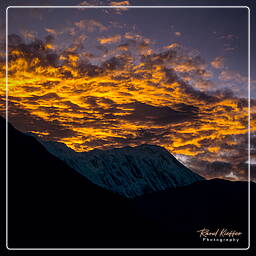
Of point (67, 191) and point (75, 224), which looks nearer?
point (75, 224)

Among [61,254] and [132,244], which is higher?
[61,254]

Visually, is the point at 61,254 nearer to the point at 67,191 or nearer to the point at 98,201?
the point at 67,191

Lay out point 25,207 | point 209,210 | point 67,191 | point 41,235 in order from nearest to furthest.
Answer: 1. point 41,235
2. point 25,207
3. point 67,191
4. point 209,210

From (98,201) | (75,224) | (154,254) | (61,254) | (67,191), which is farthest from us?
(98,201)

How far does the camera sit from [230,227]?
113 metres


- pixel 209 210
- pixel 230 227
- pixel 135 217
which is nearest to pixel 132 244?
pixel 135 217

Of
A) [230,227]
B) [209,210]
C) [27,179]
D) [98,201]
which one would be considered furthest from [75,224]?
[209,210]

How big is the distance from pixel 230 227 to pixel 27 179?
86735 millimetres

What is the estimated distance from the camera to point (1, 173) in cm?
5131

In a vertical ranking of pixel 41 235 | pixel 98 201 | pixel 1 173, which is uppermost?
pixel 1 173

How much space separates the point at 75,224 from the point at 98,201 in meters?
27.0

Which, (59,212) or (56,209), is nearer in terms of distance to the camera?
(59,212)

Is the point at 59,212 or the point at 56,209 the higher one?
the point at 56,209

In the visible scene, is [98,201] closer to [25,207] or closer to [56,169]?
[56,169]
